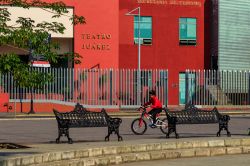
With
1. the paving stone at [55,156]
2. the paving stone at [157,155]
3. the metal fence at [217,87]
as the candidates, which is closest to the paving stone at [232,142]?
the paving stone at [157,155]

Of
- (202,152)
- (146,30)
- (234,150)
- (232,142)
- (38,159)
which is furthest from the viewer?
(146,30)

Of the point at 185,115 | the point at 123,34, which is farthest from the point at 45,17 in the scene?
the point at 185,115

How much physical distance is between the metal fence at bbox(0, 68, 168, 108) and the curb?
26479mm

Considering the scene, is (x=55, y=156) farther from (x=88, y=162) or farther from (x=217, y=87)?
(x=217, y=87)

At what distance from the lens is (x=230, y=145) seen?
16.9 m

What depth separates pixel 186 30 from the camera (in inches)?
2256

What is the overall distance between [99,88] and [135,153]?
3122 centimetres

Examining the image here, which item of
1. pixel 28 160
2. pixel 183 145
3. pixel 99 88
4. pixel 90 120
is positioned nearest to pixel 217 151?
pixel 183 145

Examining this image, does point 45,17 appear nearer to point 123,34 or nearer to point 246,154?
point 123,34

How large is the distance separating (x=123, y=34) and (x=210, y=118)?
35.2 metres

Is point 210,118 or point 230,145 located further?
point 210,118

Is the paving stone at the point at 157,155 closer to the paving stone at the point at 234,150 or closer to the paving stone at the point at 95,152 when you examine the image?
the paving stone at the point at 95,152

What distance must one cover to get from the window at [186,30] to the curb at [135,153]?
4027 cm

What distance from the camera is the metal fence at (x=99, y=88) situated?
42.8 m
